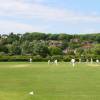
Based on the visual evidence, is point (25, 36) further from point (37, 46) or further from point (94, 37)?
point (37, 46)

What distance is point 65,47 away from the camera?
14625cm

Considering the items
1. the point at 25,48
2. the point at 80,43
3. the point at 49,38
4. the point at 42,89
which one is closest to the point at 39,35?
the point at 49,38

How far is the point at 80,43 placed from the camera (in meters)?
160

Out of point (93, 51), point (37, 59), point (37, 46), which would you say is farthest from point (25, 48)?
point (37, 59)

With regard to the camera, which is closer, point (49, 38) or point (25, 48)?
point (25, 48)

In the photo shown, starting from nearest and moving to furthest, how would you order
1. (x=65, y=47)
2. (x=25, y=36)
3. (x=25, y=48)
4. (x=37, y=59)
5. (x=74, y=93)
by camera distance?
(x=74, y=93) < (x=37, y=59) < (x=25, y=48) < (x=65, y=47) < (x=25, y=36)

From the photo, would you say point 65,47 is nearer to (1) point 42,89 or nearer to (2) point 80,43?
(2) point 80,43

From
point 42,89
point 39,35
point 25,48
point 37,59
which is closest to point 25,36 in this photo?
point 39,35

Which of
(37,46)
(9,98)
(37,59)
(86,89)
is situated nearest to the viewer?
(9,98)

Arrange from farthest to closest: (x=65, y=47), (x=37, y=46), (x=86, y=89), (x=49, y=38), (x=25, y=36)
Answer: (x=49, y=38) < (x=25, y=36) < (x=65, y=47) < (x=37, y=46) < (x=86, y=89)

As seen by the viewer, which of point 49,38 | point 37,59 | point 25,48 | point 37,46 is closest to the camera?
point 37,59

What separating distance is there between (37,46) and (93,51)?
554 inches

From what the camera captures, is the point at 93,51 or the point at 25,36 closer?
the point at 93,51

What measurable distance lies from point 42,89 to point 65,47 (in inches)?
5006
